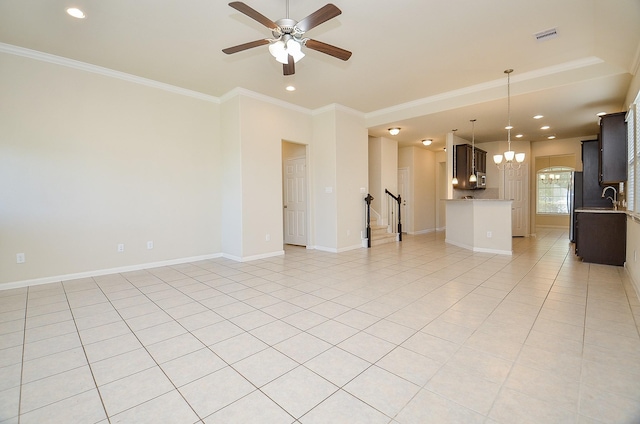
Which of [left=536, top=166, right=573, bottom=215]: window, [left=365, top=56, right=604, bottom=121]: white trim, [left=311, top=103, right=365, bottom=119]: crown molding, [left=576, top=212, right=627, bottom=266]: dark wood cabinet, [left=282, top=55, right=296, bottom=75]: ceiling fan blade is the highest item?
[left=311, top=103, right=365, bottom=119]: crown molding

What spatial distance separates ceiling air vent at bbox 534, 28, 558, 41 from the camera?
3432 mm

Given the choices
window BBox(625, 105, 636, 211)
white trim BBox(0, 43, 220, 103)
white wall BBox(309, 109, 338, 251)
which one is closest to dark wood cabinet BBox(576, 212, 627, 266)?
window BBox(625, 105, 636, 211)

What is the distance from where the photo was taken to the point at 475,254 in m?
5.80

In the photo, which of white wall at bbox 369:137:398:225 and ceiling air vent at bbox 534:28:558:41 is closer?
ceiling air vent at bbox 534:28:558:41

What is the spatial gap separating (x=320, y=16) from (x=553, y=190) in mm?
12494

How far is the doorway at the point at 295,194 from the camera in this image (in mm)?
6805

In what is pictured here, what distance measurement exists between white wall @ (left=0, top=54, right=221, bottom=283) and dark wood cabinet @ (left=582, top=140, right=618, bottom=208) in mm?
8262

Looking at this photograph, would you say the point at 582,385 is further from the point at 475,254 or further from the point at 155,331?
the point at 475,254

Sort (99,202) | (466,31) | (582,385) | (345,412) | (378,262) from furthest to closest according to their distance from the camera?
1. (378,262)
2. (99,202)
3. (466,31)
4. (582,385)
5. (345,412)

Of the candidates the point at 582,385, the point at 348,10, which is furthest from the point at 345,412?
the point at 348,10

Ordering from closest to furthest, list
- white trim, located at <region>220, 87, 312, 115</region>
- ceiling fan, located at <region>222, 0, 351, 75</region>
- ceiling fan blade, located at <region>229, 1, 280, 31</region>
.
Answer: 1. ceiling fan blade, located at <region>229, 1, 280, 31</region>
2. ceiling fan, located at <region>222, 0, 351, 75</region>
3. white trim, located at <region>220, 87, 312, 115</region>

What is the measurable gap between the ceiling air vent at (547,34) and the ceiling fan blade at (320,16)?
111 inches

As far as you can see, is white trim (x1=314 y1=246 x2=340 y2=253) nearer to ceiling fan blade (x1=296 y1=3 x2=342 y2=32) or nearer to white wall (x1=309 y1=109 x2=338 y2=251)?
white wall (x1=309 y1=109 x2=338 y2=251)

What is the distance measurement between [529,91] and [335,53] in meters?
3.59
